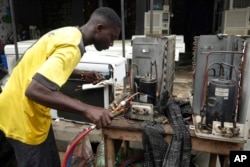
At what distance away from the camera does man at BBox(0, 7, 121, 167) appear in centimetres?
105

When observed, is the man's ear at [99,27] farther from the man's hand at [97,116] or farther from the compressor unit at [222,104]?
the compressor unit at [222,104]

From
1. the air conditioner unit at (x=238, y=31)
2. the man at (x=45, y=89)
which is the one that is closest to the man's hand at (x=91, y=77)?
the man at (x=45, y=89)

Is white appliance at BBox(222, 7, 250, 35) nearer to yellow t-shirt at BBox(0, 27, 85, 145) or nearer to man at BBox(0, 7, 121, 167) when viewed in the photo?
man at BBox(0, 7, 121, 167)

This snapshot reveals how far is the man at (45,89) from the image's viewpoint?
3.43 feet

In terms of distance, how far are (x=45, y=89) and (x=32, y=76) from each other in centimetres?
22

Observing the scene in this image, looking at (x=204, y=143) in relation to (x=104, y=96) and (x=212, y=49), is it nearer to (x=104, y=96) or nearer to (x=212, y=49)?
(x=212, y=49)

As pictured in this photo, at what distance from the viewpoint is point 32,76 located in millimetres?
1196

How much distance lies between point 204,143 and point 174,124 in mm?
201

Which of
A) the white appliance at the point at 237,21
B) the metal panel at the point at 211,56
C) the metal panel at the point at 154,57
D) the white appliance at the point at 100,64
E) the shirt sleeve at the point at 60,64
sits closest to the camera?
the shirt sleeve at the point at 60,64

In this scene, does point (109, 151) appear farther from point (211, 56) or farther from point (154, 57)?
point (211, 56)

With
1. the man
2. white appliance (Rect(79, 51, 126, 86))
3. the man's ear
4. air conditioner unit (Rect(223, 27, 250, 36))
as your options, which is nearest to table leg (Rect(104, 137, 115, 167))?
the man

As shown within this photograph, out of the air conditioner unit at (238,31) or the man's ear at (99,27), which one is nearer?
the man's ear at (99,27)

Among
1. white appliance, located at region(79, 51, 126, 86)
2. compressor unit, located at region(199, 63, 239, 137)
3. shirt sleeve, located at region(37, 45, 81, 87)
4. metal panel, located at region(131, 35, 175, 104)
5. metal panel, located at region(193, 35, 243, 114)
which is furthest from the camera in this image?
white appliance, located at region(79, 51, 126, 86)

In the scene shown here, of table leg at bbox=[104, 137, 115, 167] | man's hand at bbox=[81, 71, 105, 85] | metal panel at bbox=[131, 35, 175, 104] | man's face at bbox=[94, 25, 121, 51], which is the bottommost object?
table leg at bbox=[104, 137, 115, 167]
